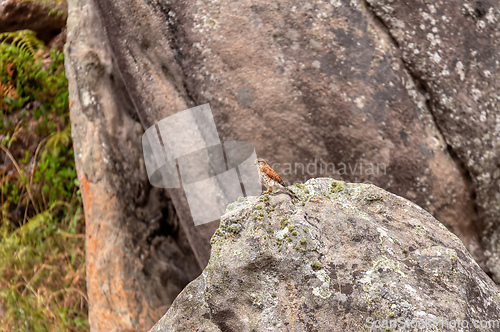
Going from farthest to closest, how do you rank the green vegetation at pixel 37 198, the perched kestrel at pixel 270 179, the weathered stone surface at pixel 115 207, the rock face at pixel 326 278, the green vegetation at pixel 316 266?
the green vegetation at pixel 37 198 → the weathered stone surface at pixel 115 207 → the perched kestrel at pixel 270 179 → the green vegetation at pixel 316 266 → the rock face at pixel 326 278

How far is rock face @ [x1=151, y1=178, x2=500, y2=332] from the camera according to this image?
1.61m

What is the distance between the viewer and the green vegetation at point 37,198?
418 centimetres

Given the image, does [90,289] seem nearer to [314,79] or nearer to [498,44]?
[314,79]

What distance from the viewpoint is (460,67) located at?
3.13 meters

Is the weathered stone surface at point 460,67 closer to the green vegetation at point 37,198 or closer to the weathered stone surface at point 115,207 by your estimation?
the weathered stone surface at point 115,207

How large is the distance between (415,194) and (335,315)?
72.2 inches

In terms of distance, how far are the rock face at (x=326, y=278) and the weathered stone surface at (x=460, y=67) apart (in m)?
1.48

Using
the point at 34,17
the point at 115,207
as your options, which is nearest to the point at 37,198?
the point at 115,207

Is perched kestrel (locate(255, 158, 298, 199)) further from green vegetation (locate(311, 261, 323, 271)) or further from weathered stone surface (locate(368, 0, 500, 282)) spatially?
weathered stone surface (locate(368, 0, 500, 282))

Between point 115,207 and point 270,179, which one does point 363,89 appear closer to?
point 270,179

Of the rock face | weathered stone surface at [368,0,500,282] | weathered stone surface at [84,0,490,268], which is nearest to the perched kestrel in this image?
the rock face

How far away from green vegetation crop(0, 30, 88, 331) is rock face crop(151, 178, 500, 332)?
2.94m

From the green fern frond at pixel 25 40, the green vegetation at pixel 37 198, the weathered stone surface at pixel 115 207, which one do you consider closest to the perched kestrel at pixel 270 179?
the weathered stone surface at pixel 115 207

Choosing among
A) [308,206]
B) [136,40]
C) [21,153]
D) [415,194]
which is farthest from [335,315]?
[21,153]
